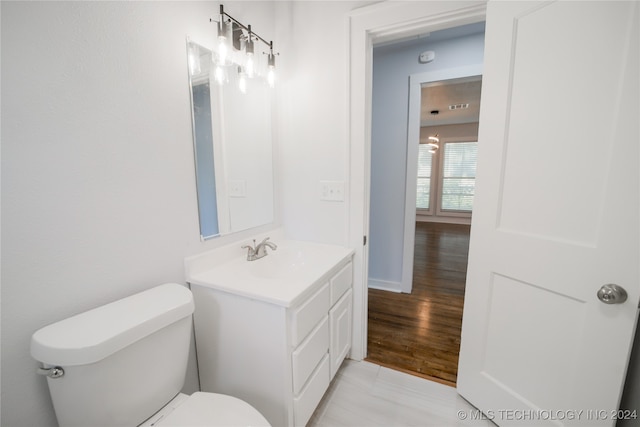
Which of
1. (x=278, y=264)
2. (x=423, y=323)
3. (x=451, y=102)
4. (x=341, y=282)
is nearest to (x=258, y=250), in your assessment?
(x=278, y=264)

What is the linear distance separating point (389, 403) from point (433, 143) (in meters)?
5.86

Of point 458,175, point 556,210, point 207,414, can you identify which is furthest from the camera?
point 458,175

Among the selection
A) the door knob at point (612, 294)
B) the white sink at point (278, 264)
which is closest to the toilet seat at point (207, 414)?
the white sink at point (278, 264)

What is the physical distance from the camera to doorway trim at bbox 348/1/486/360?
135cm

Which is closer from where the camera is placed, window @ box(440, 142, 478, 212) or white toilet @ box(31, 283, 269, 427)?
white toilet @ box(31, 283, 269, 427)

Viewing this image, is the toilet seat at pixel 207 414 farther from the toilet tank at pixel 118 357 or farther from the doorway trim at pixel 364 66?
the doorway trim at pixel 364 66

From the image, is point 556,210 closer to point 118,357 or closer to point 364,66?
point 364,66

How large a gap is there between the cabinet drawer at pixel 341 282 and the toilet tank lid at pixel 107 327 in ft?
2.34

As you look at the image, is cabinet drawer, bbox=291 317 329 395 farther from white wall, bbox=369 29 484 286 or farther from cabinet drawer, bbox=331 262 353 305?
white wall, bbox=369 29 484 286

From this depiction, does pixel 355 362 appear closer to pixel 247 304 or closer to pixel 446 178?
pixel 247 304

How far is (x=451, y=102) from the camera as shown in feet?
14.1

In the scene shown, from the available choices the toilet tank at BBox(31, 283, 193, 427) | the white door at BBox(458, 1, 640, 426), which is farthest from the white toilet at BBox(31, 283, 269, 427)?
the white door at BBox(458, 1, 640, 426)

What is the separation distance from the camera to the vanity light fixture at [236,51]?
1.24 m

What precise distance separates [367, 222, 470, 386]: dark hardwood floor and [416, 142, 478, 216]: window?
3.18 m
